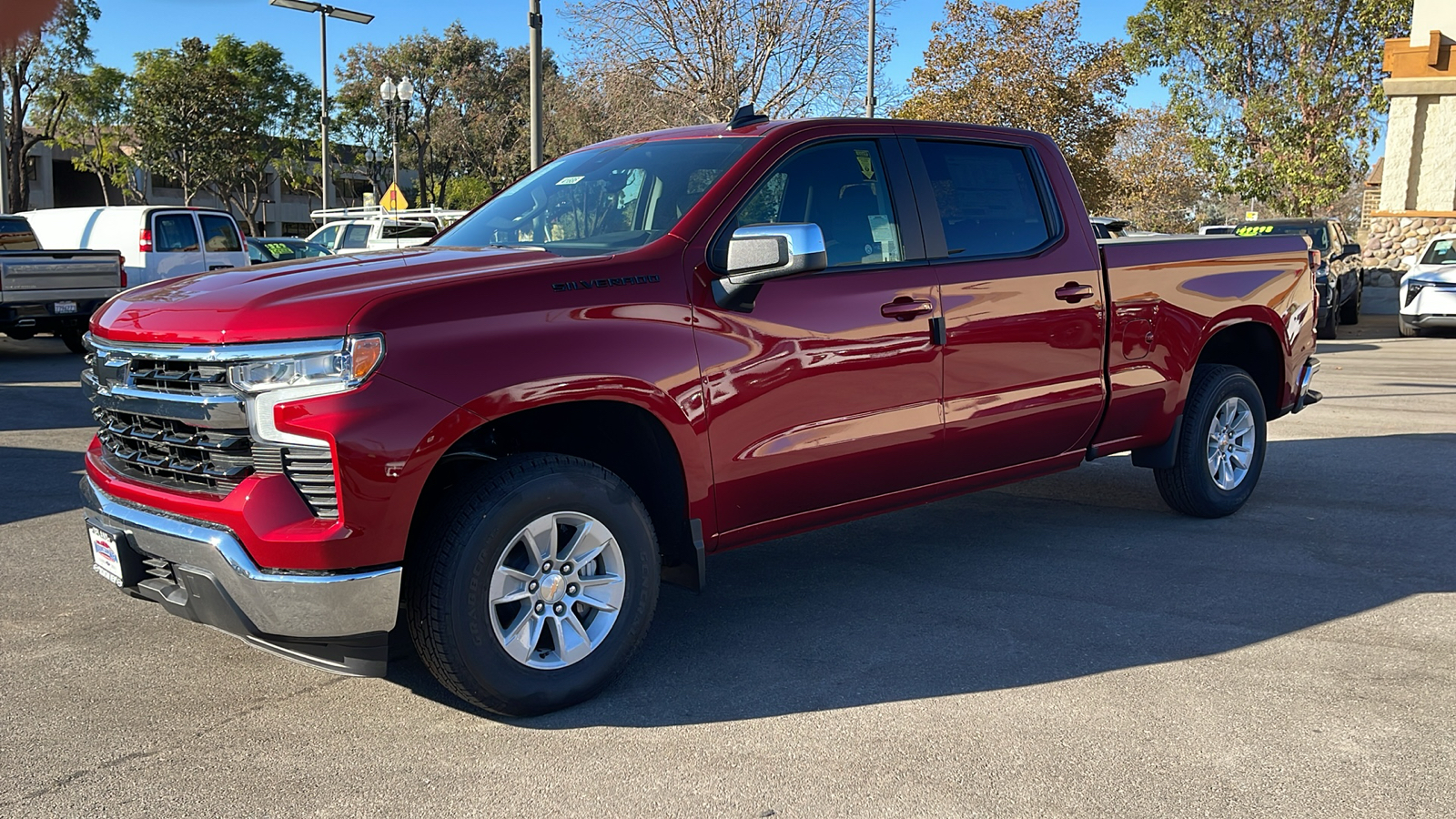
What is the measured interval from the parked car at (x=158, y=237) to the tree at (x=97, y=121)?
1156 inches

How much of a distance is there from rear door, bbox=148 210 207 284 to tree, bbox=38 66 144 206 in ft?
100.0

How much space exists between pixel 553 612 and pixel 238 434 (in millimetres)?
1106

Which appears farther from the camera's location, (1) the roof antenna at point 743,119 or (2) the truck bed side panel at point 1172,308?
(2) the truck bed side panel at point 1172,308

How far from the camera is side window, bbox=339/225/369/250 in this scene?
22142 mm

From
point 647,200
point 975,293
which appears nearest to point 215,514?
point 647,200

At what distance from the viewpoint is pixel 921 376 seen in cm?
489

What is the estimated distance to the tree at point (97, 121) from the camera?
4491cm

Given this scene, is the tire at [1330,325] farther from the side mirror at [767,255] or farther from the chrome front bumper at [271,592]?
the chrome front bumper at [271,592]

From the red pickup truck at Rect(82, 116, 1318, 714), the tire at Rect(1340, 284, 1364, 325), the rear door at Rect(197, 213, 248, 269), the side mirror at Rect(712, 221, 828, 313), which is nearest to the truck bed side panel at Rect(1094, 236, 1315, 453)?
the red pickup truck at Rect(82, 116, 1318, 714)

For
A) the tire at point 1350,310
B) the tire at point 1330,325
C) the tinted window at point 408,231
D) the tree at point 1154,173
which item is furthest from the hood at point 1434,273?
the tree at point 1154,173

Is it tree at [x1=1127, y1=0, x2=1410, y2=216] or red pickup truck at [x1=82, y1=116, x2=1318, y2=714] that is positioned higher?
tree at [x1=1127, y1=0, x2=1410, y2=216]

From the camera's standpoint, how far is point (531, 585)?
3.89m

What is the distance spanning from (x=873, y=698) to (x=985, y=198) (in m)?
2.41

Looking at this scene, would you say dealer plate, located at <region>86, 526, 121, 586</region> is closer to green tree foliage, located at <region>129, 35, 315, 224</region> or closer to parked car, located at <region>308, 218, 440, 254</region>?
parked car, located at <region>308, 218, 440, 254</region>
